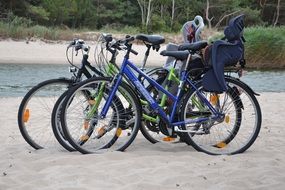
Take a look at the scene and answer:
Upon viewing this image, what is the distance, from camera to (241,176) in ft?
13.0

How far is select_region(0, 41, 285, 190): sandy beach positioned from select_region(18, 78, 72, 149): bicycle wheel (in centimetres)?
13

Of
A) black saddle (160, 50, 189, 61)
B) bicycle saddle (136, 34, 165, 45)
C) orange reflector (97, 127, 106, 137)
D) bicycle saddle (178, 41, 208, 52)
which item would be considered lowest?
orange reflector (97, 127, 106, 137)

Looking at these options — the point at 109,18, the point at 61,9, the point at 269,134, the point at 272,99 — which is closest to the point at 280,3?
the point at 109,18

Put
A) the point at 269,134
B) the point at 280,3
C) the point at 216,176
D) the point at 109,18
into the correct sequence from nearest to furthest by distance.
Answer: the point at 216,176 < the point at 269,134 < the point at 109,18 < the point at 280,3

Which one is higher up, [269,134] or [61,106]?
[61,106]

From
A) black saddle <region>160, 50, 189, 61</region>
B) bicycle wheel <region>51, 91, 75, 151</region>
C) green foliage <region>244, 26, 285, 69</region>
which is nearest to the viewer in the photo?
bicycle wheel <region>51, 91, 75, 151</region>

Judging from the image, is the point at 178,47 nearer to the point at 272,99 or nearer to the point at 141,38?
the point at 141,38

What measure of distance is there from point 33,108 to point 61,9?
35090 millimetres

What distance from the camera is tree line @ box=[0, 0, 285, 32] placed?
126 ft

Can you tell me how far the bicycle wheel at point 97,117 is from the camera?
180 inches

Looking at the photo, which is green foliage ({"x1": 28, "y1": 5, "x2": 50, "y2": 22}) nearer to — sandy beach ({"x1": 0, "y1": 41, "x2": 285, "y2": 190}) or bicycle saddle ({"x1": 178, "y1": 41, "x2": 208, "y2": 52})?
sandy beach ({"x1": 0, "y1": 41, "x2": 285, "y2": 190})

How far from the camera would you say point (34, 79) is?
622 inches

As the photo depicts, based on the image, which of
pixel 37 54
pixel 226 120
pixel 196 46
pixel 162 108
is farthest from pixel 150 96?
pixel 37 54

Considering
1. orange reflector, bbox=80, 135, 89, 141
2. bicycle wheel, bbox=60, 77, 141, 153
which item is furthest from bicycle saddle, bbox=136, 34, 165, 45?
orange reflector, bbox=80, 135, 89, 141
